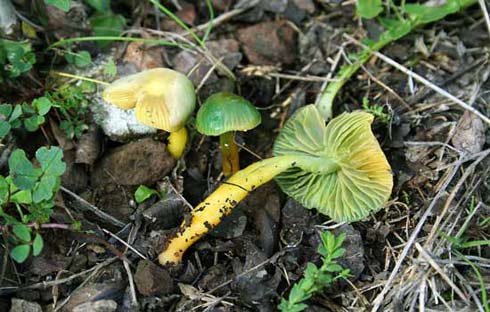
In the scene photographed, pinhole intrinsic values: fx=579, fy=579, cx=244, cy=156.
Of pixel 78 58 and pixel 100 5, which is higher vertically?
pixel 100 5

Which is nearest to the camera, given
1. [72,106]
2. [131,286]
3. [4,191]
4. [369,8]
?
[4,191]

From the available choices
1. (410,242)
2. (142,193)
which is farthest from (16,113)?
(410,242)

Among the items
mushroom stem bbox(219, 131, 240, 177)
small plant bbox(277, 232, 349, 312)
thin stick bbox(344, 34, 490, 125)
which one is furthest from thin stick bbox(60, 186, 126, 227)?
thin stick bbox(344, 34, 490, 125)

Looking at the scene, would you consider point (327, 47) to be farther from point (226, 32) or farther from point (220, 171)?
point (220, 171)

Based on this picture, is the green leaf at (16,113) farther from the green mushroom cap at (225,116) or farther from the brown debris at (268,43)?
the brown debris at (268,43)

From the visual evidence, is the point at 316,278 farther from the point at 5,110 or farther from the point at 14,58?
the point at 14,58

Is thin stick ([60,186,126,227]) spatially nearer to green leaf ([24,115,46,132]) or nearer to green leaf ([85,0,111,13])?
green leaf ([24,115,46,132])
